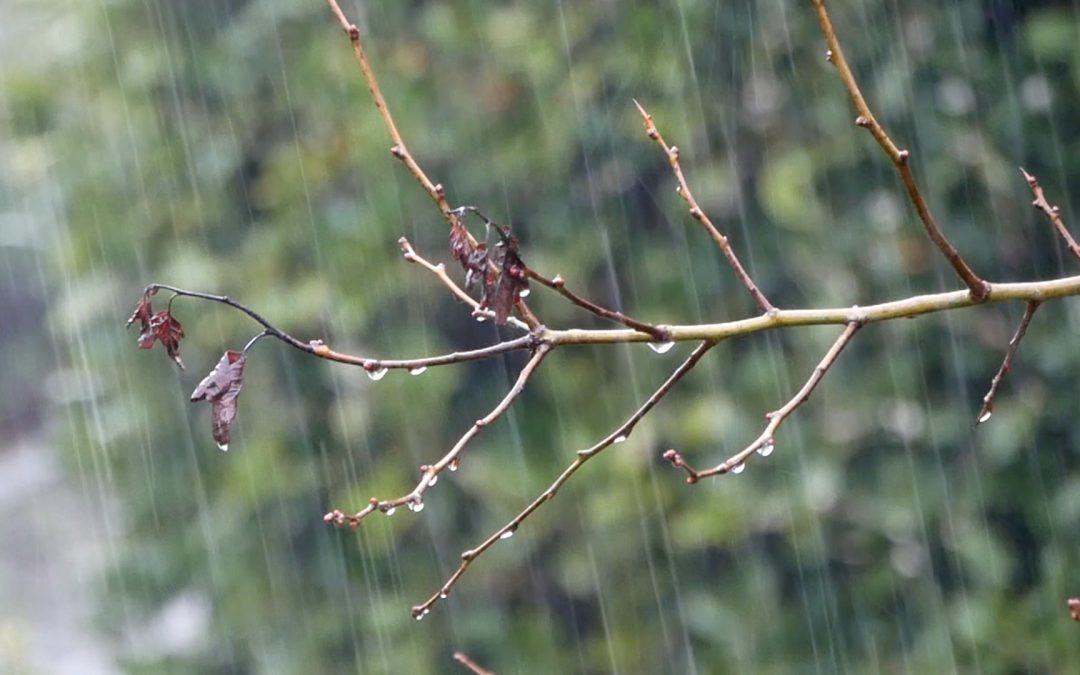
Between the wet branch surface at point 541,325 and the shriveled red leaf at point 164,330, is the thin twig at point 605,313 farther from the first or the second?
the shriveled red leaf at point 164,330

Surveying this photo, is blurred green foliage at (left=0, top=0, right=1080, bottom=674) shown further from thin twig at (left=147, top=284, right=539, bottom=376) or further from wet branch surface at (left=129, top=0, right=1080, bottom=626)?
thin twig at (left=147, top=284, right=539, bottom=376)

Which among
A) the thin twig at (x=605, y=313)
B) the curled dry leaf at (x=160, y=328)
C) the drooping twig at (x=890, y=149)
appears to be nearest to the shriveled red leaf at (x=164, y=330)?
the curled dry leaf at (x=160, y=328)

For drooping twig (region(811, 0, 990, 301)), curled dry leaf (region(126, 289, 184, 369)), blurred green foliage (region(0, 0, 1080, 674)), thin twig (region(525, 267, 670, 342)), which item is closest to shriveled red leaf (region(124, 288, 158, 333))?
curled dry leaf (region(126, 289, 184, 369))

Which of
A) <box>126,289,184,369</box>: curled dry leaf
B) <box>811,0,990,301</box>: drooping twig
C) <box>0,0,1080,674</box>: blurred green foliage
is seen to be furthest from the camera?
<box>0,0,1080,674</box>: blurred green foliage

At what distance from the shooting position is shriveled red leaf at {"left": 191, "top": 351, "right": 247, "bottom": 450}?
3.84 feet

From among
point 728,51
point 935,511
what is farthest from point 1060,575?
point 728,51

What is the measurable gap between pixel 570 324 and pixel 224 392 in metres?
1.51

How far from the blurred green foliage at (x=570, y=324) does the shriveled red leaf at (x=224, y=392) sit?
137 cm

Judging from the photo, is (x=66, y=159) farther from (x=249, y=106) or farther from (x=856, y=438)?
(x=856, y=438)

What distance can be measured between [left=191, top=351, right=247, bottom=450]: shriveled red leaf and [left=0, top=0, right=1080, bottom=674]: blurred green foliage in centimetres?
137

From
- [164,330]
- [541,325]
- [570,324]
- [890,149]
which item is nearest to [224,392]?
[164,330]

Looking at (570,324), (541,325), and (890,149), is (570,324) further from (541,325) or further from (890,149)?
(890,149)

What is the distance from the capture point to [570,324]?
2646 millimetres

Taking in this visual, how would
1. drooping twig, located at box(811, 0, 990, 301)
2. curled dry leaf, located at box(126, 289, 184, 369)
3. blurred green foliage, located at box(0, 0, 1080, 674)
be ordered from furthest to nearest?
blurred green foliage, located at box(0, 0, 1080, 674) < curled dry leaf, located at box(126, 289, 184, 369) < drooping twig, located at box(811, 0, 990, 301)
